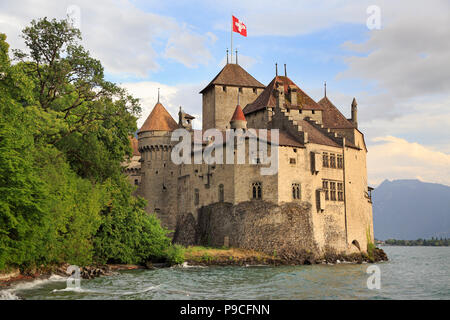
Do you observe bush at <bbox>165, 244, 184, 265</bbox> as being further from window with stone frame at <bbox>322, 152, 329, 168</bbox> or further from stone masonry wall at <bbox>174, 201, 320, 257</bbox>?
window with stone frame at <bbox>322, 152, 329, 168</bbox>

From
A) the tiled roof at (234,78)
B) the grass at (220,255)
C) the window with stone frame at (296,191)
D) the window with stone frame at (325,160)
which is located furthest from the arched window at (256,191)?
the tiled roof at (234,78)

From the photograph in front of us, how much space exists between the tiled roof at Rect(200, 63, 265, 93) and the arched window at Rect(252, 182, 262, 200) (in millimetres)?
19416

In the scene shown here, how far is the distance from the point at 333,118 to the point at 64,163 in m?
33.4

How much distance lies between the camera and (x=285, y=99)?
54312mm

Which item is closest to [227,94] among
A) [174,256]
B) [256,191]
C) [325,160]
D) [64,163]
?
[325,160]

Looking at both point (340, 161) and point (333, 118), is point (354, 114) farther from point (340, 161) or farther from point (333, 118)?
point (340, 161)

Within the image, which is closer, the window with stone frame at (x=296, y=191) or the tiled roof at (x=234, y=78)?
the window with stone frame at (x=296, y=191)

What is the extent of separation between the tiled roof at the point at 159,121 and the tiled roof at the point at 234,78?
21.1 feet

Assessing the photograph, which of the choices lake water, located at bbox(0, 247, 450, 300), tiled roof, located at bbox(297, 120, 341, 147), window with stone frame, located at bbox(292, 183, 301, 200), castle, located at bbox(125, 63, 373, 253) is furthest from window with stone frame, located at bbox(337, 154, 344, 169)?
lake water, located at bbox(0, 247, 450, 300)

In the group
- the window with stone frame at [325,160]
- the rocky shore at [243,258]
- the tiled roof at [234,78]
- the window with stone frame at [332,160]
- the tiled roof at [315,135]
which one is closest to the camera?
the rocky shore at [243,258]

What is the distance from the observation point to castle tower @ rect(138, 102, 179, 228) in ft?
206

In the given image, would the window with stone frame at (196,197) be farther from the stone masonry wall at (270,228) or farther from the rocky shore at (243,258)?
the rocky shore at (243,258)

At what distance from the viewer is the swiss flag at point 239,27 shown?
58.9m
